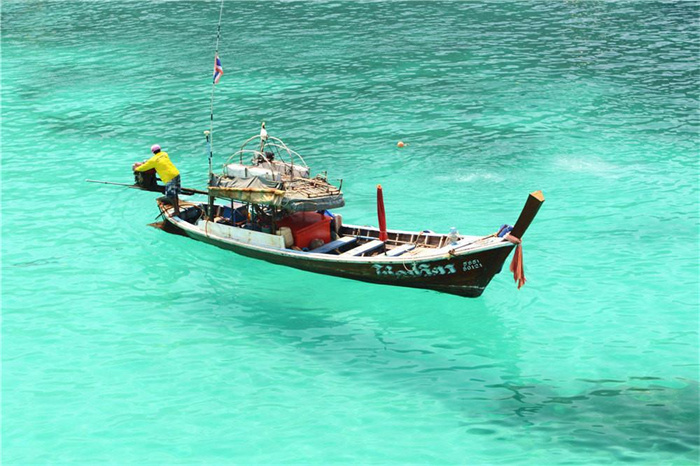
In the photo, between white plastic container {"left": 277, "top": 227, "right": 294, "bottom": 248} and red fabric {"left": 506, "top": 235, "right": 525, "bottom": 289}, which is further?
white plastic container {"left": 277, "top": 227, "right": 294, "bottom": 248}

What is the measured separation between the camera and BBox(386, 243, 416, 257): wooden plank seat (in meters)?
22.6

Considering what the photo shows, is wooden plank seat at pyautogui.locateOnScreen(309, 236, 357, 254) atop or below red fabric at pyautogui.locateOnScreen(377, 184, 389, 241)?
below

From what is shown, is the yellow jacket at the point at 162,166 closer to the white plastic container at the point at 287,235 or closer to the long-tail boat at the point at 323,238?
the long-tail boat at the point at 323,238

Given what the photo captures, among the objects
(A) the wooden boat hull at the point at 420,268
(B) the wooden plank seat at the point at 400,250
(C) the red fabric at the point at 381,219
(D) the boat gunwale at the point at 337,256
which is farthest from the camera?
(C) the red fabric at the point at 381,219

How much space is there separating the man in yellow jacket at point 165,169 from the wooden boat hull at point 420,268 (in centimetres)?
401

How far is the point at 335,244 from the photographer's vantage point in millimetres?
23781

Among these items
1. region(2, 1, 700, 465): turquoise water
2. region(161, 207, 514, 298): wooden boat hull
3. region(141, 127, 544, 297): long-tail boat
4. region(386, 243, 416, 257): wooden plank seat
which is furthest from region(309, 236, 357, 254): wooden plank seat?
region(386, 243, 416, 257): wooden plank seat

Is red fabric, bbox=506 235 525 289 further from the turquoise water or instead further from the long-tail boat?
the turquoise water

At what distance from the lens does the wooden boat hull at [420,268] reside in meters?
20.6

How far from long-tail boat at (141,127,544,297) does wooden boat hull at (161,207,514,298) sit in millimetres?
26

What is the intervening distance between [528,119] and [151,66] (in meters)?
23.7

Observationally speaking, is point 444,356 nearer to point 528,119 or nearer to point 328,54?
point 528,119

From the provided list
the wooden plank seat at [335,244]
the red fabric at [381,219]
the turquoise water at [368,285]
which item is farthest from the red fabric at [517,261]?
the wooden plank seat at [335,244]

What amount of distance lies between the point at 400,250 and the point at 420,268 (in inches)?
64.5
